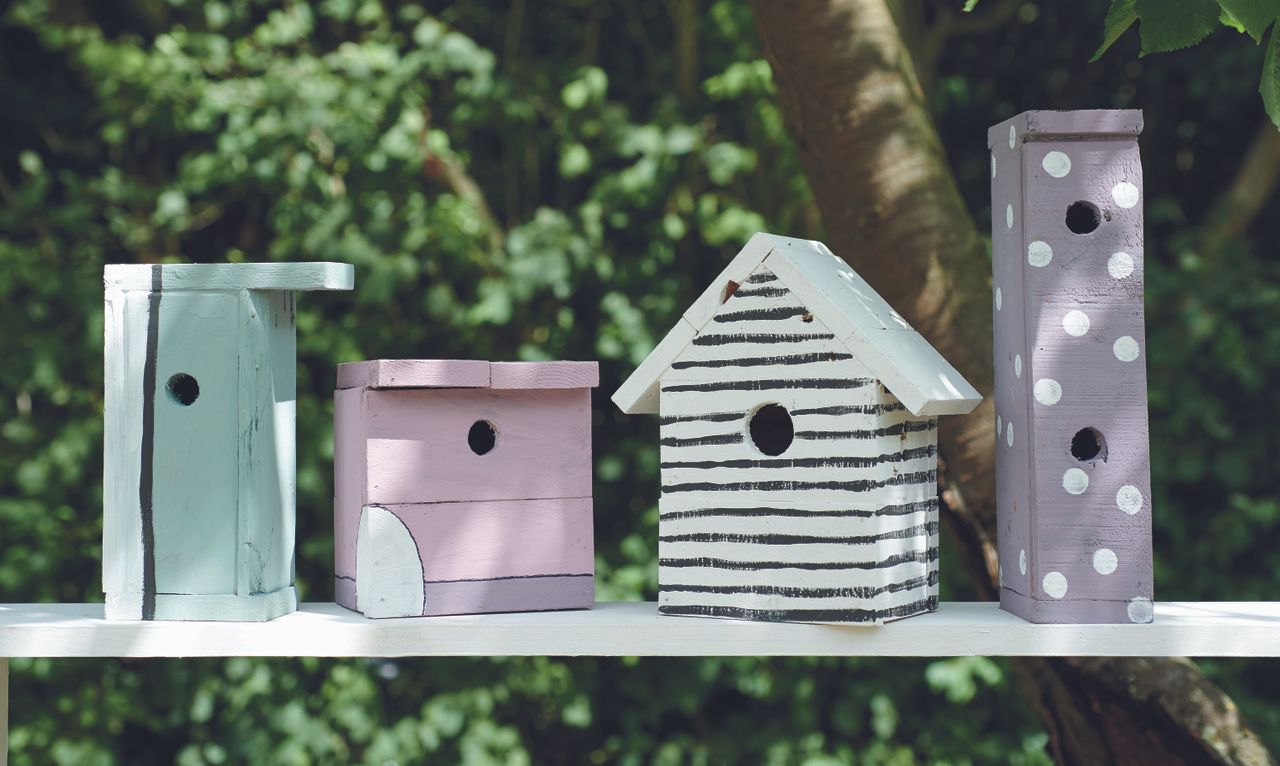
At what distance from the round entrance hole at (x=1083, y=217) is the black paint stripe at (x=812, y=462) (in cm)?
32

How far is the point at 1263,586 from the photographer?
2.90m

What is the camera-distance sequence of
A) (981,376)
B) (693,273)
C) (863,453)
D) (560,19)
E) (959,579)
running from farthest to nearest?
1. (560,19)
2. (693,273)
3. (959,579)
4. (981,376)
5. (863,453)

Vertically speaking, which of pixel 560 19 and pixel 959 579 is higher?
pixel 560 19

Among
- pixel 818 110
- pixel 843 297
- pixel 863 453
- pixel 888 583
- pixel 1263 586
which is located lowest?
pixel 1263 586

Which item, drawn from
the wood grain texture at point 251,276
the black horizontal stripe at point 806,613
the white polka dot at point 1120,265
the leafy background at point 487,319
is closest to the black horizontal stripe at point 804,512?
the black horizontal stripe at point 806,613

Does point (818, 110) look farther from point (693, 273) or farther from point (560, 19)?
point (560, 19)

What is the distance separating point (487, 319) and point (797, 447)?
1436 mm

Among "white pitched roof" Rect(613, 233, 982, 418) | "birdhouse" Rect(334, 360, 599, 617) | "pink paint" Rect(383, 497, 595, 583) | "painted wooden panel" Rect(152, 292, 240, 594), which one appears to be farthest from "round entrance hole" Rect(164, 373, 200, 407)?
"white pitched roof" Rect(613, 233, 982, 418)

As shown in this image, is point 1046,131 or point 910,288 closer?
point 1046,131

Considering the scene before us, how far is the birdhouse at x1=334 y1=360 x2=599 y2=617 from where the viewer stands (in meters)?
1.54

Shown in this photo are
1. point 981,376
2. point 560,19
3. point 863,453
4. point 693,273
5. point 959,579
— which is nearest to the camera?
point 863,453

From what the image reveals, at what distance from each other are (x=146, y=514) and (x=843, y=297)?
839 mm

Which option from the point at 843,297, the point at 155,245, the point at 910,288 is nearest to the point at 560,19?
the point at 155,245

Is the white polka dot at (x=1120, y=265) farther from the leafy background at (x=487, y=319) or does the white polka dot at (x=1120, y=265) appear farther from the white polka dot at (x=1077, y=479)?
the leafy background at (x=487, y=319)
